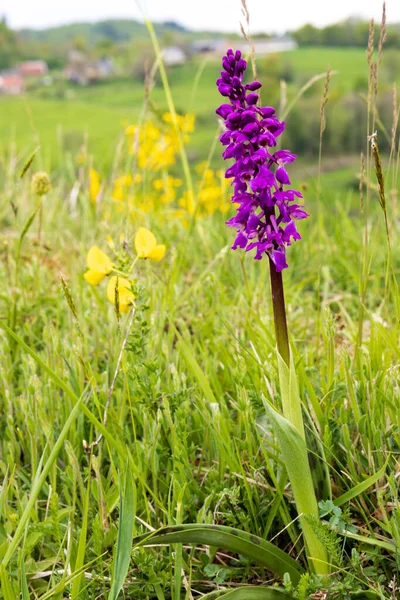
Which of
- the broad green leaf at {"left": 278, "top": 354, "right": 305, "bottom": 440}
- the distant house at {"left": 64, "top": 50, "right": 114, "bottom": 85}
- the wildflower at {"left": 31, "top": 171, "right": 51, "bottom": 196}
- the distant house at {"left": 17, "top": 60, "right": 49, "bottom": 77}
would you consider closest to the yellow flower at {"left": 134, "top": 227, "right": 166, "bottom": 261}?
the wildflower at {"left": 31, "top": 171, "right": 51, "bottom": 196}

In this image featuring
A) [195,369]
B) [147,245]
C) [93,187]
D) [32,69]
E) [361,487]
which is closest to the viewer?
[361,487]

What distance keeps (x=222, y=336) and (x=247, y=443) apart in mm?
621

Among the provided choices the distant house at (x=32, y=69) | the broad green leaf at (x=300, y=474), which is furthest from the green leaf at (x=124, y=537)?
A: the distant house at (x=32, y=69)

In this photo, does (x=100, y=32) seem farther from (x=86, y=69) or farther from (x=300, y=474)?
(x=300, y=474)

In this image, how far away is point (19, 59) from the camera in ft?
290

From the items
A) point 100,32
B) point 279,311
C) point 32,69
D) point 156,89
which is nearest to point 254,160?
point 279,311

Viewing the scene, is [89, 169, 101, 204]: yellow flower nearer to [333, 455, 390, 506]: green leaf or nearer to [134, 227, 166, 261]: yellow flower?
[134, 227, 166, 261]: yellow flower

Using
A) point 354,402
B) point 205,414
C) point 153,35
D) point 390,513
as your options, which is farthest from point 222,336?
point 153,35

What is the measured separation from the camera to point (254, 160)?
1.16 m

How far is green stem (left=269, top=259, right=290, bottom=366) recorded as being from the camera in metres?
1.24

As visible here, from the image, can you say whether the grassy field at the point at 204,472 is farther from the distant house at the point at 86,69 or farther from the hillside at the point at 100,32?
the hillside at the point at 100,32

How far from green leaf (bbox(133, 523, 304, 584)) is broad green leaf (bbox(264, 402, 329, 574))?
0.06 m

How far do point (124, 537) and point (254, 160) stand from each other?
0.75m

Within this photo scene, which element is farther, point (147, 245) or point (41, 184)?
point (41, 184)
